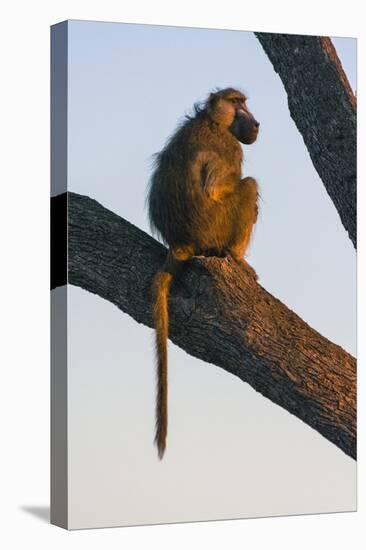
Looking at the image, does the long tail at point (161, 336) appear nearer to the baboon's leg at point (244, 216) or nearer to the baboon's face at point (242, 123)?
the baboon's leg at point (244, 216)

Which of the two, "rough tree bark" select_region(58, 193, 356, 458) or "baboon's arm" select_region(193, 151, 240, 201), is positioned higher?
"baboon's arm" select_region(193, 151, 240, 201)

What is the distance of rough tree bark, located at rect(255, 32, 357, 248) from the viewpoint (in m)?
8.66

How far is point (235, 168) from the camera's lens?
27.8 ft

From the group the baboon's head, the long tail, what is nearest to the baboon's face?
the baboon's head

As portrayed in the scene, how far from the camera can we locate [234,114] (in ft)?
28.0

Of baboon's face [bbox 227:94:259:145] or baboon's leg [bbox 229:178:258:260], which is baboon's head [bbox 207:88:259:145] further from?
baboon's leg [bbox 229:178:258:260]

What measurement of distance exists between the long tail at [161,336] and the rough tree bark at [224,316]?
4 cm

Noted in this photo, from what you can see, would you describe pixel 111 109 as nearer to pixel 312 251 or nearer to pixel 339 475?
pixel 312 251

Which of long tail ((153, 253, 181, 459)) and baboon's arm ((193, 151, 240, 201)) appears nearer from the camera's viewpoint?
long tail ((153, 253, 181, 459))

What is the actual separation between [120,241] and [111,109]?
740mm

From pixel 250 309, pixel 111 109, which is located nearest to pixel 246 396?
pixel 250 309

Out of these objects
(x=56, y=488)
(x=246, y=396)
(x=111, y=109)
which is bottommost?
(x=56, y=488)

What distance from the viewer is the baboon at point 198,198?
323 inches

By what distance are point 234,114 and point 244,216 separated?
23.9 inches
